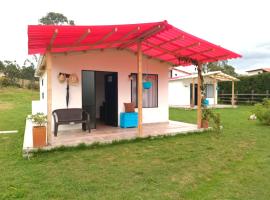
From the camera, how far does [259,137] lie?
7.41 m

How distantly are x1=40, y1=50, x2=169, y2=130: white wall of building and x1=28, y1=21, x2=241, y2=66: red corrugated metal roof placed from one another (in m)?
0.39

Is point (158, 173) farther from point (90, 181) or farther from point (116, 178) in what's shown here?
point (90, 181)

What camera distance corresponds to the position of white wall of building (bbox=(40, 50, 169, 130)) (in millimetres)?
7781

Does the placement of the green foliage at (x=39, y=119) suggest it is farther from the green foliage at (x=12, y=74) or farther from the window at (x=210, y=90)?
the green foliage at (x=12, y=74)

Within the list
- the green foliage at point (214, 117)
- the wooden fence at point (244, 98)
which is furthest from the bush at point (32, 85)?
the green foliage at point (214, 117)

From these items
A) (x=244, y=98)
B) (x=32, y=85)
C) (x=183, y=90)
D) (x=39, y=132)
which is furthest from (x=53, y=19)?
(x=39, y=132)

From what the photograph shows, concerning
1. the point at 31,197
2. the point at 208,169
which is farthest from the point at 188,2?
the point at 31,197

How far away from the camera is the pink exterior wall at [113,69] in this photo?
7.78m

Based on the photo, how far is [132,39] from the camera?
23.2 feet

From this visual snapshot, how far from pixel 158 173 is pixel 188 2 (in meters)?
8.55

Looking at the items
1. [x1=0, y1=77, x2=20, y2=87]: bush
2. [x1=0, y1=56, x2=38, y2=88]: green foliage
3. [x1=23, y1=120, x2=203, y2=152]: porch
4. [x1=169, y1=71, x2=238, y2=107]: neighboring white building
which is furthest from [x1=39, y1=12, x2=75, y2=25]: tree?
[x1=23, y1=120, x2=203, y2=152]: porch

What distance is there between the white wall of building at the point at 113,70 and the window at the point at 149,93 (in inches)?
5.9

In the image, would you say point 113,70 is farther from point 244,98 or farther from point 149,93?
point 244,98

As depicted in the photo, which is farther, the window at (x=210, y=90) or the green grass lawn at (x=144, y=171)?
the window at (x=210, y=90)
